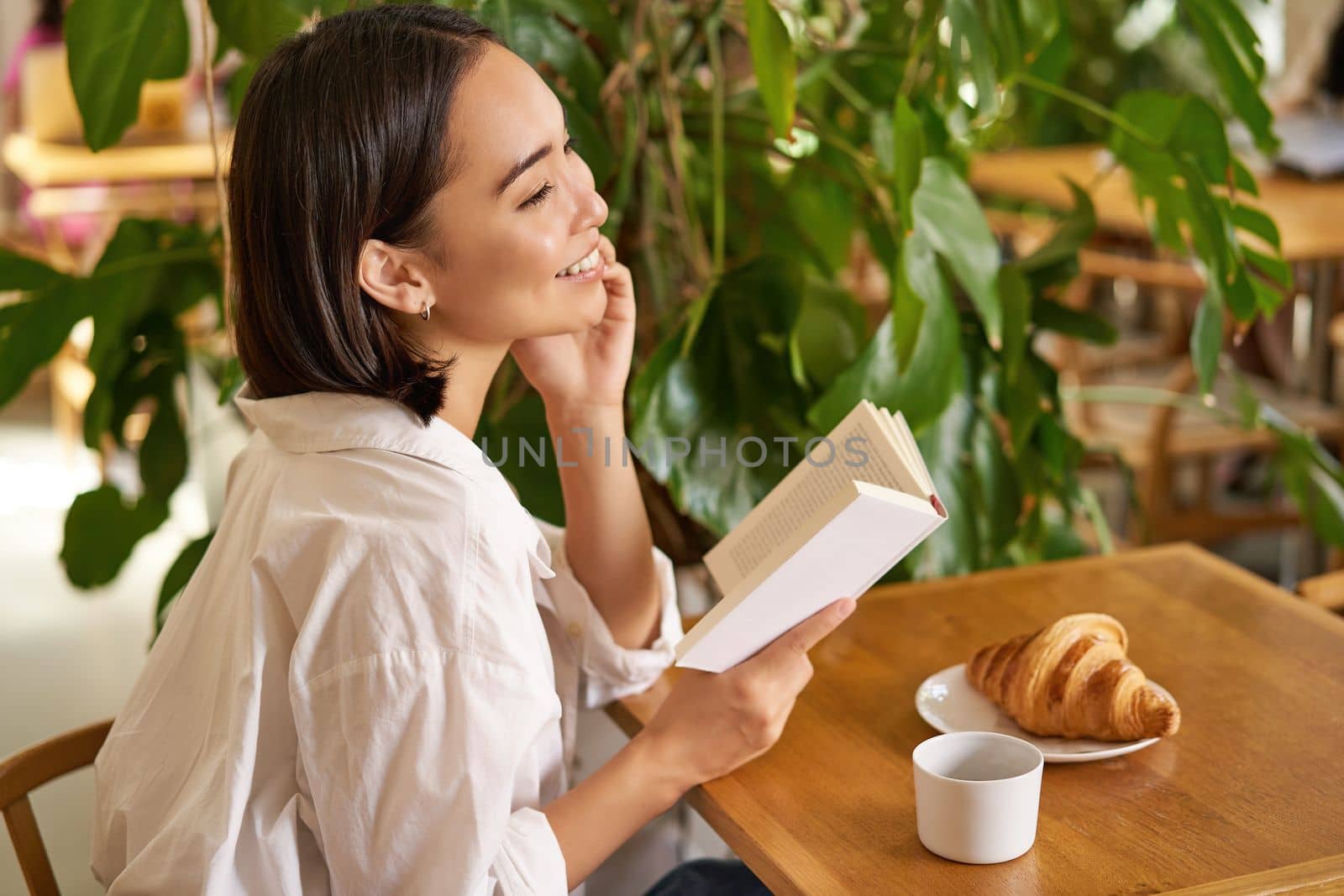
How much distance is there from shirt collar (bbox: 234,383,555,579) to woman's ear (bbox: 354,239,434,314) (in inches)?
2.9

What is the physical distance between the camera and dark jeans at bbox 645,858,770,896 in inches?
51.8

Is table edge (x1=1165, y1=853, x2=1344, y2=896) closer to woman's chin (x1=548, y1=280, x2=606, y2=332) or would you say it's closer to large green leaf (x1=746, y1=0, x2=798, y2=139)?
woman's chin (x1=548, y1=280, x2=606, y2=332)

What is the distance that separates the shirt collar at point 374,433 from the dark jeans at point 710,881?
42 centimetres

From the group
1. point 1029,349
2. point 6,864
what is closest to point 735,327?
point 1029,349

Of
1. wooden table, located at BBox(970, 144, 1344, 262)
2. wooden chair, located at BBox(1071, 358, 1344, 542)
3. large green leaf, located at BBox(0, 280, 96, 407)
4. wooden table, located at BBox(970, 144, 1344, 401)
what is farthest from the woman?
wooden chair, located at BBox(1071, 358, 1344, 542)

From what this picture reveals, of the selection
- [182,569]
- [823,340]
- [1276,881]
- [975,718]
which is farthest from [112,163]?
[1276,881]

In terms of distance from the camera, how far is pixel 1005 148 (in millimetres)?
4879

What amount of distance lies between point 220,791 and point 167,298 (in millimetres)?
1001

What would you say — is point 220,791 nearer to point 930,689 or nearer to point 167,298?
point 930,689

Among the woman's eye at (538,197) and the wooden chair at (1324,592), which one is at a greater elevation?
the woman's eye at (538,197)

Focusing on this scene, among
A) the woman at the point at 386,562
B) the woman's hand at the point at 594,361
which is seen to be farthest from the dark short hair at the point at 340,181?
the woman's hand at the point at 594,361

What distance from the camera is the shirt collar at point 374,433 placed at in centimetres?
102

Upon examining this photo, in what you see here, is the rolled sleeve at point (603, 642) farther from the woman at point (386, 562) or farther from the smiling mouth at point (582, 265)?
the smiling mouth at point (582, 265)

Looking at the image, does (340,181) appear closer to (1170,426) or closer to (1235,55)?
(1235,55)
